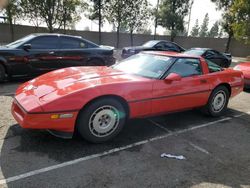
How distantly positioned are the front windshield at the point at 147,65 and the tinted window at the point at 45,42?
11.5 ft

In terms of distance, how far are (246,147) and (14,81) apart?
6.43 m

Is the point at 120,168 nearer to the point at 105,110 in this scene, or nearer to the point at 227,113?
the point at 105,110

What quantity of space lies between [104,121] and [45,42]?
186 inches

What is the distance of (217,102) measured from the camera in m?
5.23

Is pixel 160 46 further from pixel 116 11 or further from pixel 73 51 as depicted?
pixel 116 11

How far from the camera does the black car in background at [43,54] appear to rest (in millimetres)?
6973

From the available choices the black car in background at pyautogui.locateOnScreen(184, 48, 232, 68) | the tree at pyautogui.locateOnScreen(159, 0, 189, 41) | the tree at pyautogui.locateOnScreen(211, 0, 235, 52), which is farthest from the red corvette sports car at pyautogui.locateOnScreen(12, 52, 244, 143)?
the tree at pyautogui.locateOnScreen(159, 0, 189, 41)

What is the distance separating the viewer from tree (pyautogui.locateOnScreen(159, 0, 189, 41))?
1107 inches

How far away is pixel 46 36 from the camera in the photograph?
7.46 meters

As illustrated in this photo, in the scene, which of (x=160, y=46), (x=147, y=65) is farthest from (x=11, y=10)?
(x=147, y=65)

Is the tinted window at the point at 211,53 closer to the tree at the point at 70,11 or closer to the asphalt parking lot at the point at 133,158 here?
the asphalt parking lot at the point at 133,158

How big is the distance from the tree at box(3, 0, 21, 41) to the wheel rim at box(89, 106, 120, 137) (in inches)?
790

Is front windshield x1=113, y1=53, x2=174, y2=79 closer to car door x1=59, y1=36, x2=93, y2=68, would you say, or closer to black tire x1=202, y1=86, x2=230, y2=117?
black tire x1=202, y1=86, x2=230, y2=117

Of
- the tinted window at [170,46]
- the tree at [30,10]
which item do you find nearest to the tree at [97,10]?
the tree at [30,10]
